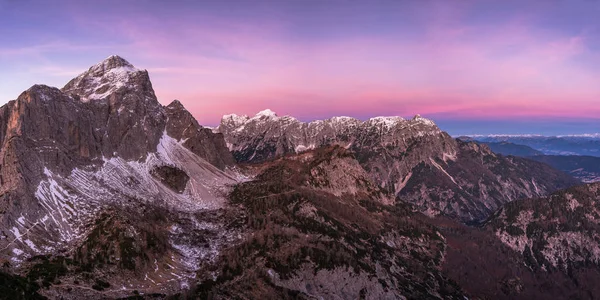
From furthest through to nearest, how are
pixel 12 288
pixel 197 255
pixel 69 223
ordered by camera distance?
pixel 197 255
pixel 69 223
pixel 12 288

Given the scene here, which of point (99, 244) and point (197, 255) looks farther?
point (197, 255)

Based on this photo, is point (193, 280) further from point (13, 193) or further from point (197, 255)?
point (13, 193)

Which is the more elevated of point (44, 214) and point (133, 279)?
point (44, 214)

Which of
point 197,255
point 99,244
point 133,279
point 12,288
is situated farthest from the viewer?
point 197,255

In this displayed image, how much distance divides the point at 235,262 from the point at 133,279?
43.3 meters

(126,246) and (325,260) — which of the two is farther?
(325,260)

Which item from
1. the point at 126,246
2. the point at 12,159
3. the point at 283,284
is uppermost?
the point at 12,159

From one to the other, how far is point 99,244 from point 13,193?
136ft

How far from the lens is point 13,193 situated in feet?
560

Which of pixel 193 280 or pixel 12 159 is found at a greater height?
pixel 12 159

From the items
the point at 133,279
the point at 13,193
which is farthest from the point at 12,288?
the point at 13,193

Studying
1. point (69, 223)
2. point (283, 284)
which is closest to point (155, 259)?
point (69, 223)

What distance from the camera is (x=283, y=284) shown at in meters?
174

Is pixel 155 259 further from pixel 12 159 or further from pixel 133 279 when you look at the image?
pixel 12 159
